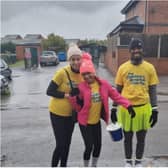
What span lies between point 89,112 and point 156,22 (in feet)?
62.7

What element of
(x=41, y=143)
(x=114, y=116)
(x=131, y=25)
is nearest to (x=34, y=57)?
(x=131, y=25)

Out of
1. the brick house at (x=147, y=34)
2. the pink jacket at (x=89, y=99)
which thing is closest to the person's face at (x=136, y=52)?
the pink jacket at (x=89, y=99)

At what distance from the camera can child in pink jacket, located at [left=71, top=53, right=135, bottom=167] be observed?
10.6 ft

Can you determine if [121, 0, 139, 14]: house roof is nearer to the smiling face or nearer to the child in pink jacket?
the smiling face

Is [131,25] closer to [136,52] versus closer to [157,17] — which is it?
[157,17]

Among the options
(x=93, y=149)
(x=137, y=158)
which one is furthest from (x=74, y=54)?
(x=137, y=158)

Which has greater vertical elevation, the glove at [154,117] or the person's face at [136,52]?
the person's face at [136,52]

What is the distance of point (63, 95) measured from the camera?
10.6 ft

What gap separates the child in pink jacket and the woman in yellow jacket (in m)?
0.09

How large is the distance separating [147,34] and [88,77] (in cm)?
1378

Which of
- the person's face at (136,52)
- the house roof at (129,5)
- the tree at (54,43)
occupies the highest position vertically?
the house roof at (129,5)

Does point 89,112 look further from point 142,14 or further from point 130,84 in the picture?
point 142,14

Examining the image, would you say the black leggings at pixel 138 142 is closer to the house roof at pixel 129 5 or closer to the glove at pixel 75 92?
the glove at pixel 75 92

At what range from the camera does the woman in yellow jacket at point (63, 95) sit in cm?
325
